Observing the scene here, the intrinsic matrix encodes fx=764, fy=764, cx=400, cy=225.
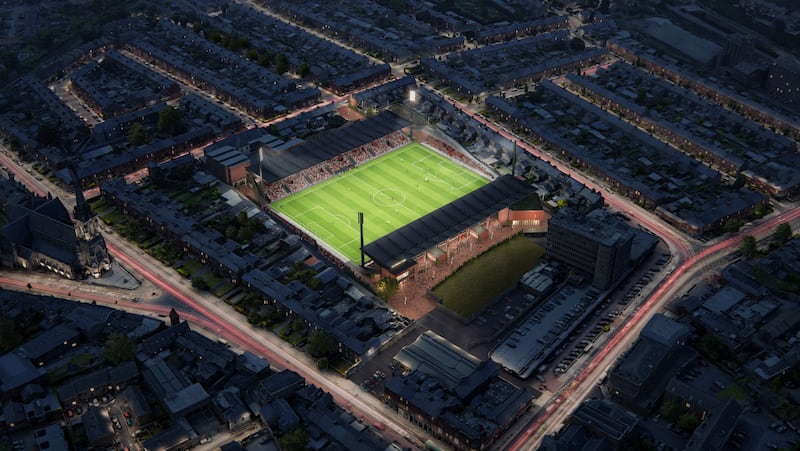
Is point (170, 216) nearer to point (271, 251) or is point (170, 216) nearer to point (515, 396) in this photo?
point (271, 251)

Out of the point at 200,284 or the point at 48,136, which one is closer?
the point at 200,284

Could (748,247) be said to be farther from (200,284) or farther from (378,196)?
(200,284)

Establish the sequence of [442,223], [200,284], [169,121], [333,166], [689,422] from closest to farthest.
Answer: [689,422]
[200,284]
[442,223]
[333,166]
[169,121]

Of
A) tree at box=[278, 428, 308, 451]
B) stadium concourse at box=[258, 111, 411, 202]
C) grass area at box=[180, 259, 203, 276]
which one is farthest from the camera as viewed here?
stadium concourse at box=[258, 111, 411, 202]

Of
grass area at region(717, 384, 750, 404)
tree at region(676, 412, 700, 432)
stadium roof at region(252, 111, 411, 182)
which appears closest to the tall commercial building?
grass area at region(717, 384, 750, 404)

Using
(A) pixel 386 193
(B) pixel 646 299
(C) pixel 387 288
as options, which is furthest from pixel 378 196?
(B) pixel 646 299

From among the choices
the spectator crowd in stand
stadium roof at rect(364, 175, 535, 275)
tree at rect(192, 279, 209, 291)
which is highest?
stadium roof at rect(364, 175, 535, 275)

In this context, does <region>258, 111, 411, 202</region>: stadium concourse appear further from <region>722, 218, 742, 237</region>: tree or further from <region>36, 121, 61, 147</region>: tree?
<region>722, 218, 742, 237</region>: tree
